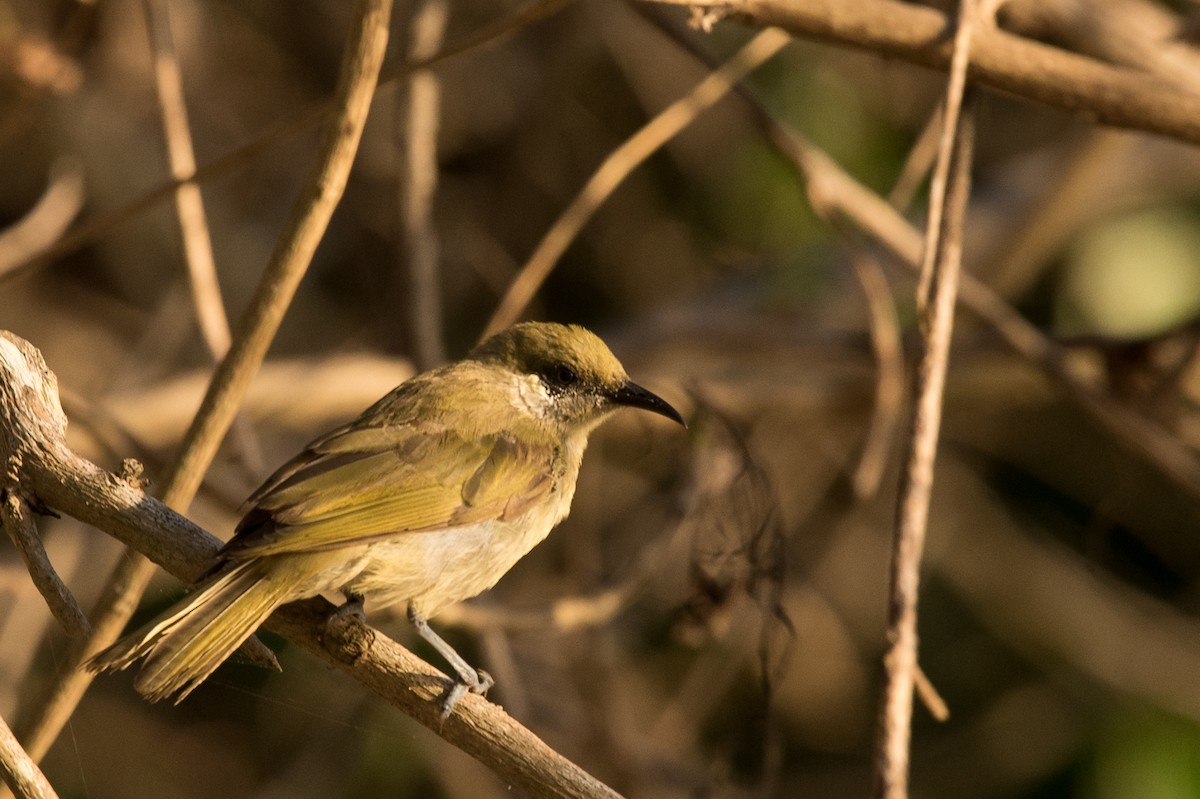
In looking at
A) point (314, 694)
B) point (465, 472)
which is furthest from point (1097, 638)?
point (465, 472)

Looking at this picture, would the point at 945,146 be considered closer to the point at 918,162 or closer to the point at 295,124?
the point at 295,124

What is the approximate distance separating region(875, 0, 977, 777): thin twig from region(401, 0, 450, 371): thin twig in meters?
2.36

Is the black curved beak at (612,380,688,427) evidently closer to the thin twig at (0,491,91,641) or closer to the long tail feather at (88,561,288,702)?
the long tail feather at (88,561,288,702)

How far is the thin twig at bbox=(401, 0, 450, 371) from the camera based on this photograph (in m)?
5.30

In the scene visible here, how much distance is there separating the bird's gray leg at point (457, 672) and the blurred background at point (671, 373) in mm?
1259

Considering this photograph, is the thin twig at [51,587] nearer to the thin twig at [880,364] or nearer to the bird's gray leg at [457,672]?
the bird's gray leg at [457,672]

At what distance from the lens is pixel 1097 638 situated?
6.34m

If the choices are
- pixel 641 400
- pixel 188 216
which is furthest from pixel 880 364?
pixel 188 216

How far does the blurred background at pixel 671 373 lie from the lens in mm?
5047

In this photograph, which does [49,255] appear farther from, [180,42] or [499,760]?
[180,42]

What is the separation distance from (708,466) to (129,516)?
8.96 feet

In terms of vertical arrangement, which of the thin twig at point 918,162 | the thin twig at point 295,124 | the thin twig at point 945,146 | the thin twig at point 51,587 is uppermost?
the thin twig at point 918,162

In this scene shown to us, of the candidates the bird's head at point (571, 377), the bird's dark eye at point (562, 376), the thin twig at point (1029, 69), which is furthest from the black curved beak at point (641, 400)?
the thin twig at point (1029, 69)

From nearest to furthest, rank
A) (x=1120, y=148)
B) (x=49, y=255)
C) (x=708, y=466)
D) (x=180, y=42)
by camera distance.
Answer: (x=49, y=255)
(x=708, y=466)
(x=1120, y=148)
(x=180, y=42)
